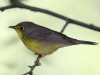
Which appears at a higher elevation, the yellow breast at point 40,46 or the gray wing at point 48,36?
the gray wing at point 48,36

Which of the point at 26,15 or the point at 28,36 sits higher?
the point at 26,15

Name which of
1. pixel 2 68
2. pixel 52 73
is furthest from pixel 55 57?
pixel 2 68

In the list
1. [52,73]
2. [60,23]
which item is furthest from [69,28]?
[52,73]

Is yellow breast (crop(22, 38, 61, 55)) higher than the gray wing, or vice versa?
the gray wing

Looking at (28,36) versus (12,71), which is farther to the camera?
(12,71)

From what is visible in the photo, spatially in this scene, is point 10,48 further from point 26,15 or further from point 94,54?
point 94,54
